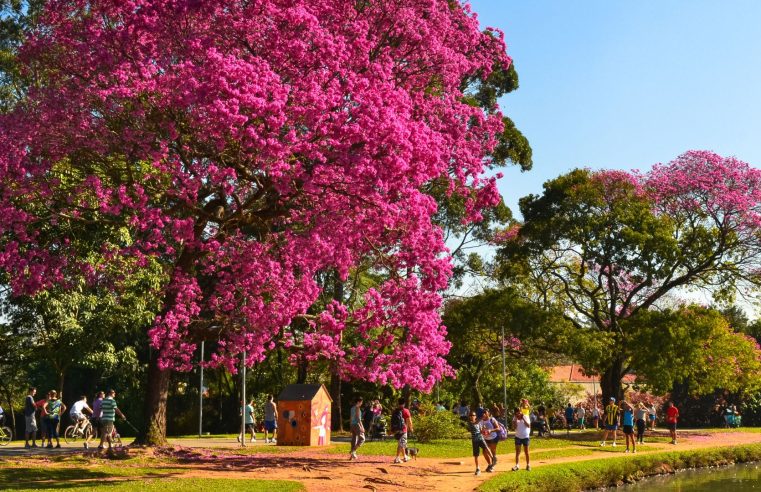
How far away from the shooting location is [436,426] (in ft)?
92.1

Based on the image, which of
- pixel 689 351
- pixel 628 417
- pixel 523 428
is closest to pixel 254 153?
pixel 523 428

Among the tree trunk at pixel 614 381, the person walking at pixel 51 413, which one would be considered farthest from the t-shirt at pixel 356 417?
the tree trunk at pixel 614 381

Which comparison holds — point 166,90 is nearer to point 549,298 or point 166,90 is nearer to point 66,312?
point 66,312

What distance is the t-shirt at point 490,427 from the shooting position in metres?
19.9

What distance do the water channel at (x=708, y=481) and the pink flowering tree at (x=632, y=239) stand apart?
25.8 ft

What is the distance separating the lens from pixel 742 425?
5000 cm

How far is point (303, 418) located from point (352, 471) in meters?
7.81

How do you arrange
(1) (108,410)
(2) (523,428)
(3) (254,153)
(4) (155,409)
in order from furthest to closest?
(4) (155,409), (1) (108,410), (2) (523,428), (3) (254,153)

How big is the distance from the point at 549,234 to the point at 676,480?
13883 millimetres

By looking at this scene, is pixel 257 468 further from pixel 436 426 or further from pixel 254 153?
pixel 436 426

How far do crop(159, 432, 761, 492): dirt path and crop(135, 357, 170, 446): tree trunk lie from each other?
195 cm

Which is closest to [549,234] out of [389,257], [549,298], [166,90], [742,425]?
[549,298]

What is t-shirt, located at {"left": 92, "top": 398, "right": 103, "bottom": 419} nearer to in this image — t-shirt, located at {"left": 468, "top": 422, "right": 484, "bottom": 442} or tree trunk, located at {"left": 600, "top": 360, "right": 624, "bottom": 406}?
t-shirt, located at {"left": 468, "top": 422, "right": 484, "bottom": 442}

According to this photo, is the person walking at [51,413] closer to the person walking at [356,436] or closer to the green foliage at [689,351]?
the person walking at [356,436]
